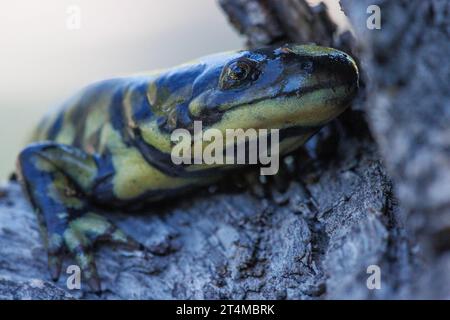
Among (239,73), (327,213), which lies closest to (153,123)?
(239,73)

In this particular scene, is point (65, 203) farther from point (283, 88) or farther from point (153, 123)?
point (283, 88)

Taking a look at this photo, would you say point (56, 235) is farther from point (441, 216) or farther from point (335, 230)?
point (441, 216)

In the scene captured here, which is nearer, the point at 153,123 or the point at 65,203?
the point at 153,123

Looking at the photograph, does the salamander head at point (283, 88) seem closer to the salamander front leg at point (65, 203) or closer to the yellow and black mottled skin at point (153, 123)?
the yellow and black mottled skin at point (153, 123)

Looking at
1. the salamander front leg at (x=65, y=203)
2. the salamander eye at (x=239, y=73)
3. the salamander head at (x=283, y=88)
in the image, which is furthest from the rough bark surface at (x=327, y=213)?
the salamander eye at (x=239, y=73)
